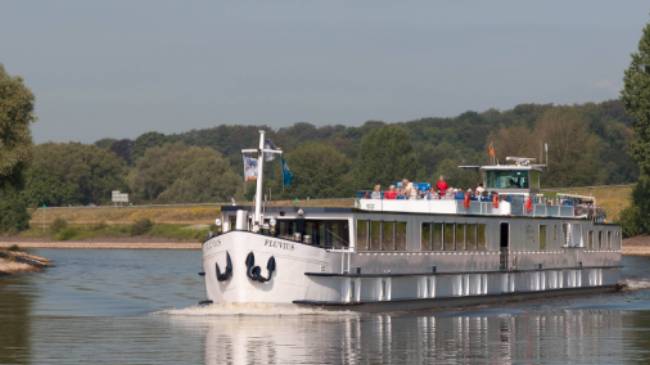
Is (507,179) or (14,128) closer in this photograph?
(507,179)

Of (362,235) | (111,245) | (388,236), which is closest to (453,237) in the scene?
(388,236)

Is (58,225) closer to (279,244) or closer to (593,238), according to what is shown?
(593,238)

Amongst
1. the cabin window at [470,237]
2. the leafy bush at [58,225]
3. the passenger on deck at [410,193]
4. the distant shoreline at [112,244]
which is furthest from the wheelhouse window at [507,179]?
the leafy bush at [58,225]

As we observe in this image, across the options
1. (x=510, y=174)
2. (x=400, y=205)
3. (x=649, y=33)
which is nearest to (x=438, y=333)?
(x=400, y=205)

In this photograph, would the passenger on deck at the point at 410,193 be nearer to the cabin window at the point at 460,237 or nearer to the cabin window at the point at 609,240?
the cabin window at the point at 460,237

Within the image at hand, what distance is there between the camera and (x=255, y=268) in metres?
44.7

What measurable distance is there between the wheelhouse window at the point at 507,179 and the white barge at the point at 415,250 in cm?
4

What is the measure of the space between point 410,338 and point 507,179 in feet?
71.6

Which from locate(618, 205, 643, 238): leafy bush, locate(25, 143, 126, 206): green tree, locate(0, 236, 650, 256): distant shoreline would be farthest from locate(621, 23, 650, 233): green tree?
locate(25, 143, 126, 206): green tree

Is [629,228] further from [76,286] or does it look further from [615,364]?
[615,364]

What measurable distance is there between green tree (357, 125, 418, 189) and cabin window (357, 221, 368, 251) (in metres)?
117

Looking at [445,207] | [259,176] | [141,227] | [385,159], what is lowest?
[141,227]

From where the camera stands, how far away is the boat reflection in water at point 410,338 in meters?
36.5

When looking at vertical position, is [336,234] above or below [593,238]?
above
